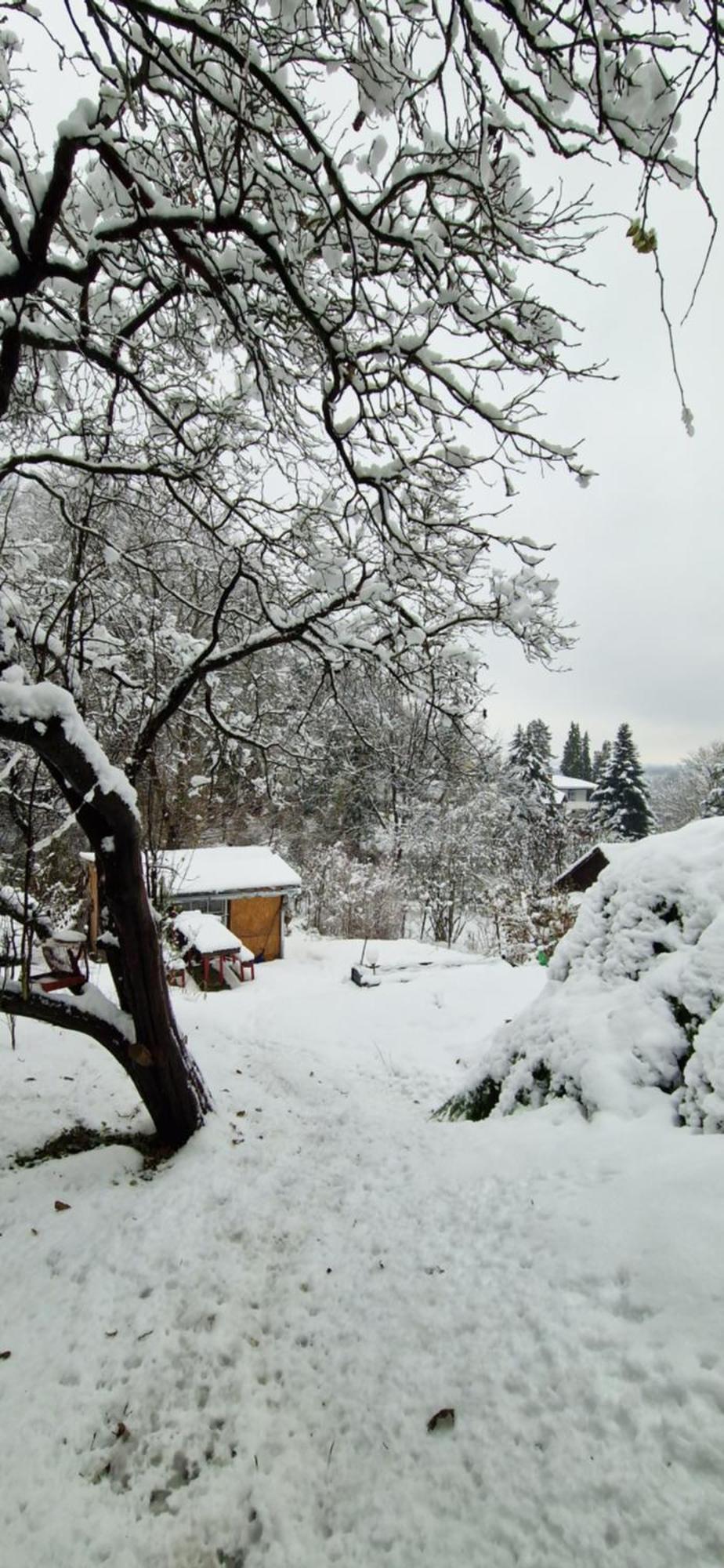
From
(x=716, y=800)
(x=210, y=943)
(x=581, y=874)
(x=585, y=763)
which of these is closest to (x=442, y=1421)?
(x=210, y=943)

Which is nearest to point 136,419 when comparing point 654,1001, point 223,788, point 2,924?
point 2,924

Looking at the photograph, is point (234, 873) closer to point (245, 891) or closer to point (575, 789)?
point (245, 891)

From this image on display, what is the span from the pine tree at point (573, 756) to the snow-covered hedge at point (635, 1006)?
5813cm

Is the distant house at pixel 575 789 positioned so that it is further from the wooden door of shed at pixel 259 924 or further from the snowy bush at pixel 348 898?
the wooden door of shed at pixel 259 924

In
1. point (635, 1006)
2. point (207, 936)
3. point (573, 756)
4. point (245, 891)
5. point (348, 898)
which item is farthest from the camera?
point (573, 756)

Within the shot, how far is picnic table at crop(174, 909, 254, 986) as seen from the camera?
38.9 ft

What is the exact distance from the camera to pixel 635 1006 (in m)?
3.29

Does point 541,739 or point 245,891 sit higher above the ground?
point 541,739

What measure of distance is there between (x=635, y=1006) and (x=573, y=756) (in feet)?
199

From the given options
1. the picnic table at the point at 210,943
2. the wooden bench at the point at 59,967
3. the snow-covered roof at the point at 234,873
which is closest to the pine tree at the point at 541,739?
the snow-covered roof at the point at 234,873

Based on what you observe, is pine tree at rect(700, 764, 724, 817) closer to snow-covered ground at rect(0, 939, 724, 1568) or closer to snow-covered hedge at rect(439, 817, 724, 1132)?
snow-covered hedge at rect(439, 817, 724, 1132)

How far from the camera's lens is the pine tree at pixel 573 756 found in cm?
6028

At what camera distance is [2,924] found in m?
5.95

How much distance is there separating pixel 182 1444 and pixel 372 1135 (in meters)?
2.49
